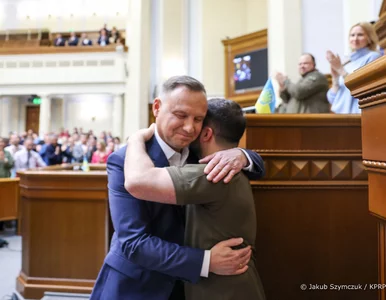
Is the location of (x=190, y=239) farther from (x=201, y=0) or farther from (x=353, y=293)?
(x=201, y=0)

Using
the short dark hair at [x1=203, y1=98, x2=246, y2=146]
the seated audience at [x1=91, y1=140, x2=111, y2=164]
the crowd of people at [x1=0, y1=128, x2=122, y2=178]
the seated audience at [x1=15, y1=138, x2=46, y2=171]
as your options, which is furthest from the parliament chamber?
the seated audience at [x1=91, y1=140, x2=111, y2=164]

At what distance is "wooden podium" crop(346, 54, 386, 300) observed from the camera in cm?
78

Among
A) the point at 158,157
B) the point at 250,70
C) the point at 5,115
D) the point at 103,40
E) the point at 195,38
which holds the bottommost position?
the point at 158,157

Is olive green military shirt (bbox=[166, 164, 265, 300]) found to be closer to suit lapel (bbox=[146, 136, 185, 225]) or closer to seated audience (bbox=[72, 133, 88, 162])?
suit lapel (bbox=[146, 136, 185, 225])

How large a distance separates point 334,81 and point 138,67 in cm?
929

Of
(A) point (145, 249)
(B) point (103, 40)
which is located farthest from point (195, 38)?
(A) point (145, 249)

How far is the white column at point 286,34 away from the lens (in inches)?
226

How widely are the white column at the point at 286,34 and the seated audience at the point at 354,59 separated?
141 inches

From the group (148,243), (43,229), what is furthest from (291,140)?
(43,229)

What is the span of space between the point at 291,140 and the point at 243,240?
2.27 ft

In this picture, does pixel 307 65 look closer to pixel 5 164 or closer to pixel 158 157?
pixel 158 157

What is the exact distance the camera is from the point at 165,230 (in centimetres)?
110

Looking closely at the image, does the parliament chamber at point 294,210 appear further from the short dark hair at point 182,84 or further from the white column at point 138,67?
the white column at point 138,67

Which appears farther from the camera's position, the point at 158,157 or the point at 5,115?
the point at 5,115
